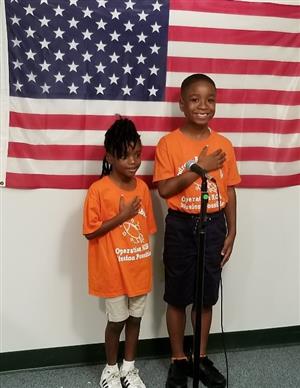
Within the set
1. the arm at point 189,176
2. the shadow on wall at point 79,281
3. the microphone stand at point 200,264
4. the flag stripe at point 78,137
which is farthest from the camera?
the shadow on wall at point 79,281

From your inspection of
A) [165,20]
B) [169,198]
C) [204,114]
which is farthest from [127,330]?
[165,20]

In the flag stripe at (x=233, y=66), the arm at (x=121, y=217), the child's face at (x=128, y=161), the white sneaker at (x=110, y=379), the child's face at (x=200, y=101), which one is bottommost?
the white sneaker at (x=110, y=379)

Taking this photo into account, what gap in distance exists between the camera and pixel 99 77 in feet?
6.28

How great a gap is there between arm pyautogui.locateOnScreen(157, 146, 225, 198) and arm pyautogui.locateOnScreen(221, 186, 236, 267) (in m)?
0.25

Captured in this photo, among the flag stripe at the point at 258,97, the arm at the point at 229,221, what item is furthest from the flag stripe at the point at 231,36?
the arm at the point at 229,221

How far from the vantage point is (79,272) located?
208 centimetres

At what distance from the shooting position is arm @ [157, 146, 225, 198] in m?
1.68

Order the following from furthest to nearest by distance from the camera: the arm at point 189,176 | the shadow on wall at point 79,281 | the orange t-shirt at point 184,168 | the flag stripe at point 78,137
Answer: the shadow on wall at point 79,281 → the flag stripe at point 78,137 → the orange t-shirt at point 184,168 → the arm at point 189,176

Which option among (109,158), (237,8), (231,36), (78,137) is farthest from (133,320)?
(237,8)

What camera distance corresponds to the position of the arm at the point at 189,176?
5.53 feet

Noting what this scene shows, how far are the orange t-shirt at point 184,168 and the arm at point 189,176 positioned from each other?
3 cm

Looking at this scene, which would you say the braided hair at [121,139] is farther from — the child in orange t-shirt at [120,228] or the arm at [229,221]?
the arm at [229,221]

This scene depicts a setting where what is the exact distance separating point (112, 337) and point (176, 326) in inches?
11.5

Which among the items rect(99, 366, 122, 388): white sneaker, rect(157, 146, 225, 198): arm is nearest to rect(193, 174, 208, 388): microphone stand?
rect(157, 146, 225, 198): arm
